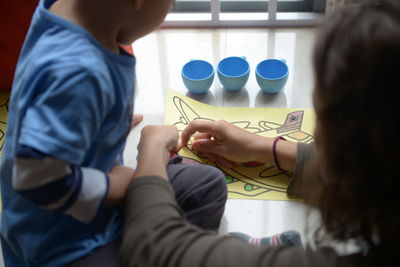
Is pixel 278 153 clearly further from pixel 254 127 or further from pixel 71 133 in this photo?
pixel 71 133

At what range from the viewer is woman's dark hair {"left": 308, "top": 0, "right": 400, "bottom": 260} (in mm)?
395

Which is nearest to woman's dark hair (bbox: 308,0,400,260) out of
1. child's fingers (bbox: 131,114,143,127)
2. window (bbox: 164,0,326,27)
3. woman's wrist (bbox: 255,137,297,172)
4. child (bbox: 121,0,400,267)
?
child (bbox: 121,0,400,267)

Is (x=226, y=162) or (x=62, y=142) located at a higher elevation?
(x=62, y=142)

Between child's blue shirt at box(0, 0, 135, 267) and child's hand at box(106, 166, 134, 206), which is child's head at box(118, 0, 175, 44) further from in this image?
child's hand at box(106, 166, 134, 206)

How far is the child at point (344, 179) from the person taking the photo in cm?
40

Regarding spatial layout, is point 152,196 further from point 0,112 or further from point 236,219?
point 0,112

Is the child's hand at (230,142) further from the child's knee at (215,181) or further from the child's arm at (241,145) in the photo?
the child's knee at (215,181)

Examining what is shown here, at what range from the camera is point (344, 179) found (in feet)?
1.52

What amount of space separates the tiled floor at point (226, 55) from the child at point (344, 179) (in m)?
0.28

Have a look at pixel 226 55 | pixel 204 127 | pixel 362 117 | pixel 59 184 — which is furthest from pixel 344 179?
pixel 226 55

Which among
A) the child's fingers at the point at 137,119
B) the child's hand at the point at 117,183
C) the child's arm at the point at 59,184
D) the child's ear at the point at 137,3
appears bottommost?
the child's fingers at the point at 137,119

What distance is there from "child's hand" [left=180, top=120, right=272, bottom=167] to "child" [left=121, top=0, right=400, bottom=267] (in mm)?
261

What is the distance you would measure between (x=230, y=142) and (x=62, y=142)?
424 mm

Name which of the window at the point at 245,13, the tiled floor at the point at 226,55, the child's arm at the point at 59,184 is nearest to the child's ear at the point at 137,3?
the child's arm at the point at 59,184
